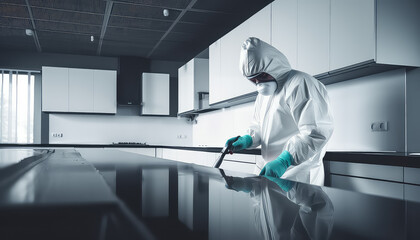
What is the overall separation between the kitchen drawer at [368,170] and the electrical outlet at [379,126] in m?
0.49

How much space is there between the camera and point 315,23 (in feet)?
8.07

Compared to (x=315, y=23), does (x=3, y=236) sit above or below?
below

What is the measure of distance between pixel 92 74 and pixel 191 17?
2286mm

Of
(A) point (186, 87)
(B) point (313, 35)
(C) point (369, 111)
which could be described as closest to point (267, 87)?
(B) point (313, 35)

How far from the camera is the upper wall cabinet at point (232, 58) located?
10.2ft

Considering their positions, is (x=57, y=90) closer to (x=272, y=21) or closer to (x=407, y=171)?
(x=272, y=21)

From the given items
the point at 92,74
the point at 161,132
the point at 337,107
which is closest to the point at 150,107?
the point at 161,132

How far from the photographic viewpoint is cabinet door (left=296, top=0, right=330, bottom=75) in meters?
2.36

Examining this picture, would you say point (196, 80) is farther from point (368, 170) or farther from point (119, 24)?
point (368, 170)

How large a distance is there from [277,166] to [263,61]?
2.08 feet

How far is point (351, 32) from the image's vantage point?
2.14 meters

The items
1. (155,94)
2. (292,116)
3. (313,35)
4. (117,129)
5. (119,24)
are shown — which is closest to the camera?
(292,116)

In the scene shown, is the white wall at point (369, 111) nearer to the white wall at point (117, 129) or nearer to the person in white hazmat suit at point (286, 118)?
the person in white hazmat suit at point (286, 118)

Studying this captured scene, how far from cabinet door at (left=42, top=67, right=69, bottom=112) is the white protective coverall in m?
4.04
